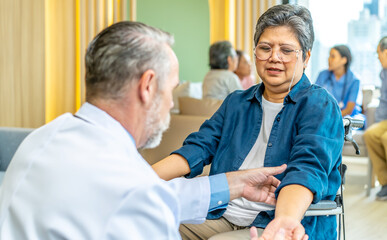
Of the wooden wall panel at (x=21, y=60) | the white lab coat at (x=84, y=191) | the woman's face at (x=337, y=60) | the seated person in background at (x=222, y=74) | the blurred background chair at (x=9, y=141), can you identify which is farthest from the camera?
the wooden wall panel at (x=21, y=60)

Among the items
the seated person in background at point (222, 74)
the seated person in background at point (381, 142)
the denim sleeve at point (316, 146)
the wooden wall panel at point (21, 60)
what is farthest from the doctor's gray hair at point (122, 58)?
the wooden wall panel at point (21, 60)

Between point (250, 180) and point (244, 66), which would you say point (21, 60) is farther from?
point (250, 180)

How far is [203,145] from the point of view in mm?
1678

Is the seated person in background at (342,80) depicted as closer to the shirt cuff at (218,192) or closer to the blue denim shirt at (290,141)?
the blue denim shirt at (290,141)

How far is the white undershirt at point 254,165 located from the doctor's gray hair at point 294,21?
8.6 inches

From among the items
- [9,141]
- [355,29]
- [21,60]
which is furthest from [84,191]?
[355,29]

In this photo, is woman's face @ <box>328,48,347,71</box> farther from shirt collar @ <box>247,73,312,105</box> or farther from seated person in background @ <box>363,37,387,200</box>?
shirt collar @ <box>247,73,312,105</box>

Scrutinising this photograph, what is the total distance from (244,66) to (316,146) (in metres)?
3.77

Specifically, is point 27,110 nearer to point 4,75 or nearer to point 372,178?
point 4,75

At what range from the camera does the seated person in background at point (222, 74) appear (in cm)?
448

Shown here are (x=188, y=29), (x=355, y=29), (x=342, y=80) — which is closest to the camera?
(x=342, y=80)

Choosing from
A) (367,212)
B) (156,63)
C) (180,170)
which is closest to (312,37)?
(180,170)

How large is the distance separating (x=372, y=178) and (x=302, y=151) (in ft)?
11.6

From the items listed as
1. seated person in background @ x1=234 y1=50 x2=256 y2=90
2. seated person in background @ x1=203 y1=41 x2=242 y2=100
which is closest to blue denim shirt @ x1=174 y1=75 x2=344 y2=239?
seated person in background @ x1=203 y1=41 x2=242 y2=100
